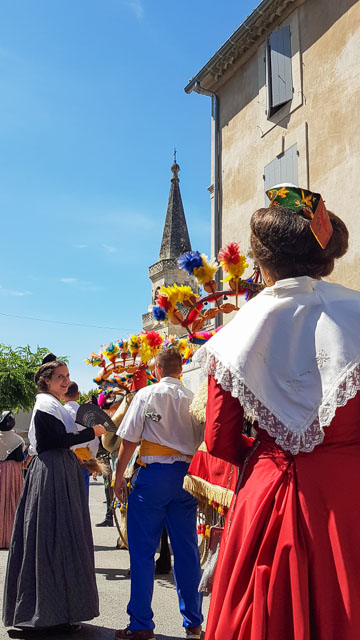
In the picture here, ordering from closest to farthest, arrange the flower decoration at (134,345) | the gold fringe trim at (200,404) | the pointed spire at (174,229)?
the gold fringe trim at (200,404)
the flower decoration at (134,345)
the pointed spire at (174,229)

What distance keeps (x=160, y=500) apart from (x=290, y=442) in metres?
2.23

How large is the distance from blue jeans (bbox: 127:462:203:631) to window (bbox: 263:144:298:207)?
26.9 ft

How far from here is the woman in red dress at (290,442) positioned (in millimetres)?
1735

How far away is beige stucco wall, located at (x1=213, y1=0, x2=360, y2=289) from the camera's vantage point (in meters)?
9.76

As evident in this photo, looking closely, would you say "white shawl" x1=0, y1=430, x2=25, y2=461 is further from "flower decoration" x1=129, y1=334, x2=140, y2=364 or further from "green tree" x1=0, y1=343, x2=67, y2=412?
"green tree" x1=0, y1=343, x2=67, y2=412

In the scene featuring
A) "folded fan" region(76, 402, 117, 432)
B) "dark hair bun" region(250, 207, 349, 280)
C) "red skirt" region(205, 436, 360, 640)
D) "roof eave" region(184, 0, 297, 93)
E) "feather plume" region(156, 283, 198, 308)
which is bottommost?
"red skirt" region(205, 436, 360, 640)

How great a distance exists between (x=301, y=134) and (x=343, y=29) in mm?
1850

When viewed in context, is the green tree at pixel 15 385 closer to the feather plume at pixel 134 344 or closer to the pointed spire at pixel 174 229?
the pointed spire at pixel 174 229

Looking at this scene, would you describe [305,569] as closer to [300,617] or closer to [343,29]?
[300,617]

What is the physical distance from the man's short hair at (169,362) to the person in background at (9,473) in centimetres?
508

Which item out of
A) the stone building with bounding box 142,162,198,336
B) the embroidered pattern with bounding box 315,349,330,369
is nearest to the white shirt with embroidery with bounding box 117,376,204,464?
the embroidered pattern with bounding box 315,349,330,369

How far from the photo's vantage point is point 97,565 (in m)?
6.42

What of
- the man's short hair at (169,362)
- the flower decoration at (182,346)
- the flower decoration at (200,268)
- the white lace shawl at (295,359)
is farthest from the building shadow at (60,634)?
the white lace shawl at (295,359)

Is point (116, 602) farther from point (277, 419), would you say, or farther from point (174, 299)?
point (277, 419)
